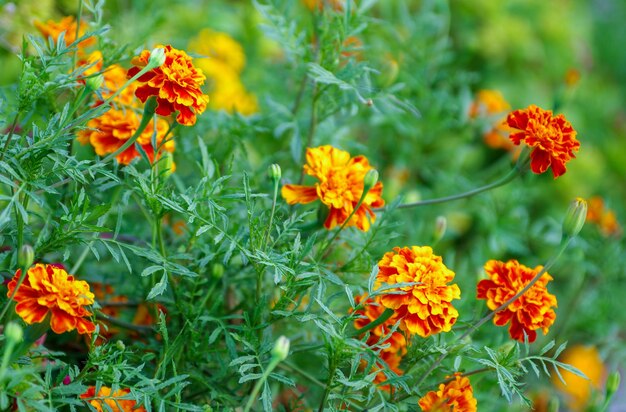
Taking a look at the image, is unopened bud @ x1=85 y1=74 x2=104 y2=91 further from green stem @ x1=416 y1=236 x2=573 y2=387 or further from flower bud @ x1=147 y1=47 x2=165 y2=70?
green stem @ x1=416 y1=236 x2=573 y2=387

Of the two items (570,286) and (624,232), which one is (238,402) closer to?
(624,232)

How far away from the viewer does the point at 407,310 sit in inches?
31.3

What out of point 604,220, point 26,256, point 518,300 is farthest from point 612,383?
point 26,256

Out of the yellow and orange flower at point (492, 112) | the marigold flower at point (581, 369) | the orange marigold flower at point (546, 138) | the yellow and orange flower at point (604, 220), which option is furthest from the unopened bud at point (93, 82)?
the marigold flower at point (581, 369)

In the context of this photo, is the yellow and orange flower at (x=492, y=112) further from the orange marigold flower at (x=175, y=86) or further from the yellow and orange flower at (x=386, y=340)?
the orange marigold flower at (x=175, y=86)

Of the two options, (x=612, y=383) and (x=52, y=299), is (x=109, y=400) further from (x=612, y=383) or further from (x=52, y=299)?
(x=612, y=383)

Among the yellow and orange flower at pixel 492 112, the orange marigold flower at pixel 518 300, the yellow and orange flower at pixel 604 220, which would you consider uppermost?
the orange marigold flower at pixel 518 300

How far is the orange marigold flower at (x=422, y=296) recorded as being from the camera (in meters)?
0.78

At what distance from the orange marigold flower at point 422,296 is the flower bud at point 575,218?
174mm

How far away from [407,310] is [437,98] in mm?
831

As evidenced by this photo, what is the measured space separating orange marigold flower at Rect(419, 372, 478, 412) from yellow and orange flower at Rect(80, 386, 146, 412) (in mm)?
342

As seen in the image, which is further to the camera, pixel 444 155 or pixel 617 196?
pixel 617 196

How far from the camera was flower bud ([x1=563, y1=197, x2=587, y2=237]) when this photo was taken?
0.87 metres

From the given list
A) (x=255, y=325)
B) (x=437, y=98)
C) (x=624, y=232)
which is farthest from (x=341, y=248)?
(x=624, y=232)
